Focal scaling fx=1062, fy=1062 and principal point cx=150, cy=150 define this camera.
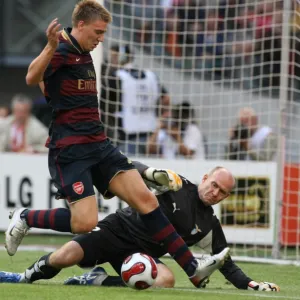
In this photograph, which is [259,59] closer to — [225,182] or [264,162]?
[264,162]

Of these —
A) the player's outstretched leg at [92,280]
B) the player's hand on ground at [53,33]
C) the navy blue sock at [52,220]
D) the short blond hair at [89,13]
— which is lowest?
the player's outstretched leg at [92,280]

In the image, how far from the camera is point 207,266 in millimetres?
7199

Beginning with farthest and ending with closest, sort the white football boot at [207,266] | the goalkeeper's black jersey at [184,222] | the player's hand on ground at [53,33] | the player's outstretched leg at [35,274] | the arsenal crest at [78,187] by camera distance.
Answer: the goalkeeper's black jersey at [184,222] → the player's outstretched leg at [35,274] → the arsenal crest at [78,187] → the white football boot at [207,266] → the player's hand on ground at [53,33]

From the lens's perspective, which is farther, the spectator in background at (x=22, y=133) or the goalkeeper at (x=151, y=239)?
the spectator in background at (x=22, y=133)

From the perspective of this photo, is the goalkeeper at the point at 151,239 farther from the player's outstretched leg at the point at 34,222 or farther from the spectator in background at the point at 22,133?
the spectator in background at the point at 22,133

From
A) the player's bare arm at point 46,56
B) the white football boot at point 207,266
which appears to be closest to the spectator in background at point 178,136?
the white football boot at point 207,266

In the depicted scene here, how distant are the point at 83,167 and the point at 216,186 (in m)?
1.01

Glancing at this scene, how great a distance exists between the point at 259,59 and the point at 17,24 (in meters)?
9.52

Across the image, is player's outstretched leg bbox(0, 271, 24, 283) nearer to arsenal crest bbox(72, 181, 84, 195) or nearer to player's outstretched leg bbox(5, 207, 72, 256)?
player's outstretched leg bbox(5, 207, 72, 256)

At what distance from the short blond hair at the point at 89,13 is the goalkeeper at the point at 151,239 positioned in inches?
45.2

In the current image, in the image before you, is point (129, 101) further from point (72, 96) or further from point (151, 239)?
point (72, 96)

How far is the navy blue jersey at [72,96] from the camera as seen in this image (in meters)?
7.53

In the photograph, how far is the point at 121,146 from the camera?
1278 cm

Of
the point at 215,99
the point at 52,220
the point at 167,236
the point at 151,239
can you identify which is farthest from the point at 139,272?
the point at 215,99
